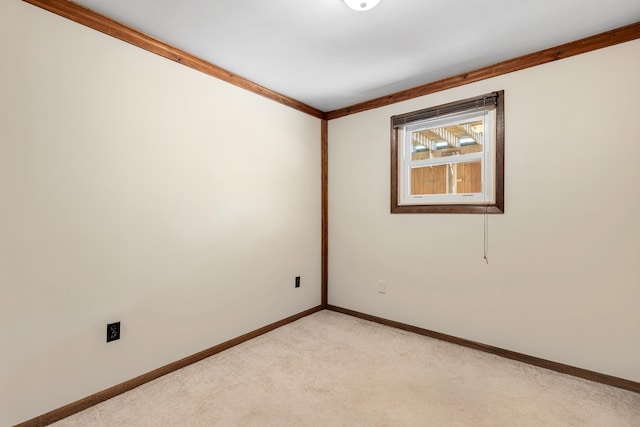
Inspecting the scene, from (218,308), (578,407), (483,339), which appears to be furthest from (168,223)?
(578,407)

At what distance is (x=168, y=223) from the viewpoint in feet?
7.50

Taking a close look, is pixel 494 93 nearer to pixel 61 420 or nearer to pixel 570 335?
pixel 570 335

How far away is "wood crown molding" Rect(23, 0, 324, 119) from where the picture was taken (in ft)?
5.86

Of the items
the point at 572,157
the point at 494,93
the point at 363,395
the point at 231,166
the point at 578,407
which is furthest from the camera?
the point at 231,166

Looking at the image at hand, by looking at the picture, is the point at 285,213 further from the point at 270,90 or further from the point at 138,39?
the point at 138,39

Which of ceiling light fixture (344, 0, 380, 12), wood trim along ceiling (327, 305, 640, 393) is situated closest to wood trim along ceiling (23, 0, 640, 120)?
ceiling light fixture (344, 0, 380, 12)

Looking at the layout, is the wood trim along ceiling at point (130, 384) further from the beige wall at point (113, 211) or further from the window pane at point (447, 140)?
the window pane at point (447, 140)

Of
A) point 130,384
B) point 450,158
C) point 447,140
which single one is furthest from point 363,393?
point 447,140

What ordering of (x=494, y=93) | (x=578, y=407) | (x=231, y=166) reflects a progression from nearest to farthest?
(x=578, y=407) < (x=494, y=93) < (x=231, y=166)

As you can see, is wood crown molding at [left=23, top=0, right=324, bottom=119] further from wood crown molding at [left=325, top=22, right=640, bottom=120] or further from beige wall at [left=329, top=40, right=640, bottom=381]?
beige wall at [left=329, top=40, right=640, bottom=381]

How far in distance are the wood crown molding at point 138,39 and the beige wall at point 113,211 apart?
5cm

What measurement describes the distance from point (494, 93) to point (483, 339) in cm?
208

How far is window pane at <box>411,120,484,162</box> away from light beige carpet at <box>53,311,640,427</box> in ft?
5.87


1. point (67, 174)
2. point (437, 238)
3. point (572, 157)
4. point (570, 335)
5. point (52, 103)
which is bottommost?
point (570, 335)
